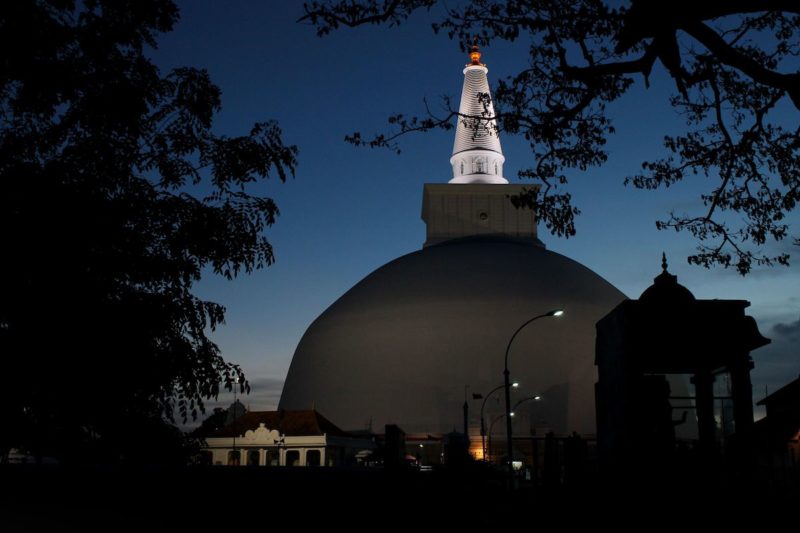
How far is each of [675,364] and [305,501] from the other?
369 inches

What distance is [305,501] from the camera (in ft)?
36.5

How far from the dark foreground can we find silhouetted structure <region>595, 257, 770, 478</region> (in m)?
1.18

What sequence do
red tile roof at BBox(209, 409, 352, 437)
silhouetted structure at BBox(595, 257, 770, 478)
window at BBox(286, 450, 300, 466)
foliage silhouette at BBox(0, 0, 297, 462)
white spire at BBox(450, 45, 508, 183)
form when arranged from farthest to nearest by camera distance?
white spire at BBox(450, 45, 508, 183)
window at BBox(286, 450, 300, 466)
red tile roof at BBox(209, 409, 352, 437)
silhouetted structure at BBox(595, 257, 770, 478)
foliage silhouette at BBox(0, 0, 297, 462)

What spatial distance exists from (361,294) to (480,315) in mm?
12337

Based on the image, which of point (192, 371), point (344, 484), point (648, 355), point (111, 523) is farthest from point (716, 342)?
point (111, 523)

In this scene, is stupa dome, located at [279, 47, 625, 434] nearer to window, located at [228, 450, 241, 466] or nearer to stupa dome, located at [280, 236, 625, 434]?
stupa dome, located at [280, 236, 625, 434]

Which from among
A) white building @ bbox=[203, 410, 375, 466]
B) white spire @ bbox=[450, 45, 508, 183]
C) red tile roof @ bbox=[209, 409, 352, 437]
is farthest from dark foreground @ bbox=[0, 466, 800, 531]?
white spire @ bbox=[450, 45, 508, 183]

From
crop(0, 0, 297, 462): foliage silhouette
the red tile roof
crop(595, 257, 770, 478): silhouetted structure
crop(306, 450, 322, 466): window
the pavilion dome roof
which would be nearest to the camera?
crop(0, 0, 297, 462): foliage silhouette

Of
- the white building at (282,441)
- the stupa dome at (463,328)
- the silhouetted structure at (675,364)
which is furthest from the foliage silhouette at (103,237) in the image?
the stupa dome at (463,328)

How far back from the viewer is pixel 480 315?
66.9m

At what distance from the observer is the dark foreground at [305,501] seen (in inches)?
404

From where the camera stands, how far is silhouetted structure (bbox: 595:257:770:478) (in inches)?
601

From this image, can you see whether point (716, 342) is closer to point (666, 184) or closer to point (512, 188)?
point (666, 184)

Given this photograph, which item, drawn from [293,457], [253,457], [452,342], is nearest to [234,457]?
[253,457]
